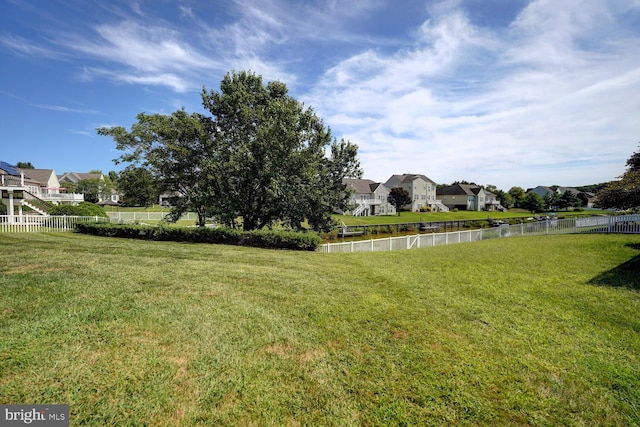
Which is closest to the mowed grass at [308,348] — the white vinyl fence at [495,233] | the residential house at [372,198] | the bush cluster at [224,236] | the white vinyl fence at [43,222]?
the bush cluster at [224,236]

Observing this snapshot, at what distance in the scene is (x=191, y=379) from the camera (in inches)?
145

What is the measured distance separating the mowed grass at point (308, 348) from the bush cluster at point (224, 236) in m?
6.75

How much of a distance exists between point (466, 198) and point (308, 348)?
270ft

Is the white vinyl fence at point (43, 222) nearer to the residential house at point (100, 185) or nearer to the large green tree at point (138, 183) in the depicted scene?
the large green tree at point (138, 183)

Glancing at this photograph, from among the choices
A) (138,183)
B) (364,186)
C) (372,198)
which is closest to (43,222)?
(138,183)

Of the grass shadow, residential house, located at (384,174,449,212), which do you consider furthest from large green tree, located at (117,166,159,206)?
residential house, located at (384,174,449,212)

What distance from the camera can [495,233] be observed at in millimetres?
22109

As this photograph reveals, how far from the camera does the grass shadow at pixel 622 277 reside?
8508 mm

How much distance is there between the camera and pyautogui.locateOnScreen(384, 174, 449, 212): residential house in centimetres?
6850

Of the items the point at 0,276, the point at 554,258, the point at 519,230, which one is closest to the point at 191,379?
the point at 0,276

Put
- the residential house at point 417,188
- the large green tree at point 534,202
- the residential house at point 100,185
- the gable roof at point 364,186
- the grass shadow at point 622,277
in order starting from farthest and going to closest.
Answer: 1. the large green tree at point 534,202
2. the residential house at point 417,188
3. the residential house at point 100,185
4. the gable roof at point 364,186
5. the grass shadow at point 622,277

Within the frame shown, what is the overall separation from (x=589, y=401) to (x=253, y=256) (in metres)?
10.0

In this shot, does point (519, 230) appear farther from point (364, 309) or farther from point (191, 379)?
point (191, 379)

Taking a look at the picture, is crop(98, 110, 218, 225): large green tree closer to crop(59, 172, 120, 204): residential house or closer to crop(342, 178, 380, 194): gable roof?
crop(342, 178, 380, 194): gable roof
